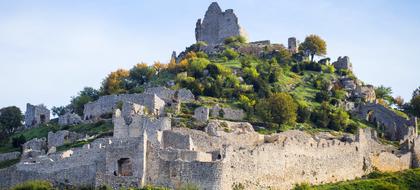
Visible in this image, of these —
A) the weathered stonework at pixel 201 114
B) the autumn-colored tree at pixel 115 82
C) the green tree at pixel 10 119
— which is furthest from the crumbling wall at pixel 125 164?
the autumn-colored tree at pixel 115 82

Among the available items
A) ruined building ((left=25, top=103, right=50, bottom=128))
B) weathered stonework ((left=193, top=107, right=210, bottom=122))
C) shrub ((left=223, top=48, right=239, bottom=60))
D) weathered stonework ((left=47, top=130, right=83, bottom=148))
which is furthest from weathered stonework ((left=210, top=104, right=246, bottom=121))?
shrub ((left=223, top=48, right=239, bottom=60))

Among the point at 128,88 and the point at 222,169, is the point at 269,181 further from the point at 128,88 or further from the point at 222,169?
the point at 128,88

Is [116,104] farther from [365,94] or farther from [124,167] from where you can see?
[365,94]

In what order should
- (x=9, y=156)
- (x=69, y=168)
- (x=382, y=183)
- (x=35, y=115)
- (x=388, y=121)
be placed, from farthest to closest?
1. (x=388, y=121)
2. (x=35, y=115)
3. (x=9, y=156)
4. (x=382, y=183)
5. (x=69, y=168)

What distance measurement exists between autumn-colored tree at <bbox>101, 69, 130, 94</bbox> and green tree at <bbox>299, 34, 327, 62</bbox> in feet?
73.1

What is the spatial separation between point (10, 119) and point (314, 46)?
1440 inches

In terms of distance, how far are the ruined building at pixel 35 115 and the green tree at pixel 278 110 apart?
18641mm

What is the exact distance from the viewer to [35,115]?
83.9 meters

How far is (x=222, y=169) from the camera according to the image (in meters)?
55.8

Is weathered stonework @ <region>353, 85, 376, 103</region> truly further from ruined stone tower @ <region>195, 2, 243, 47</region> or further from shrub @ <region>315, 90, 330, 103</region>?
ruined stone tower @ <region>195, 2, 243, 47</region>

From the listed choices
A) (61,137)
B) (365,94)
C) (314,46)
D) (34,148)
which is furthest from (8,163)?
(314,46)

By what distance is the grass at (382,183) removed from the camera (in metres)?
64.4

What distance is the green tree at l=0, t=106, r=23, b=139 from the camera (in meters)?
83.2

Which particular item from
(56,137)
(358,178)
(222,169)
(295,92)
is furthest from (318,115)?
(222,169)
